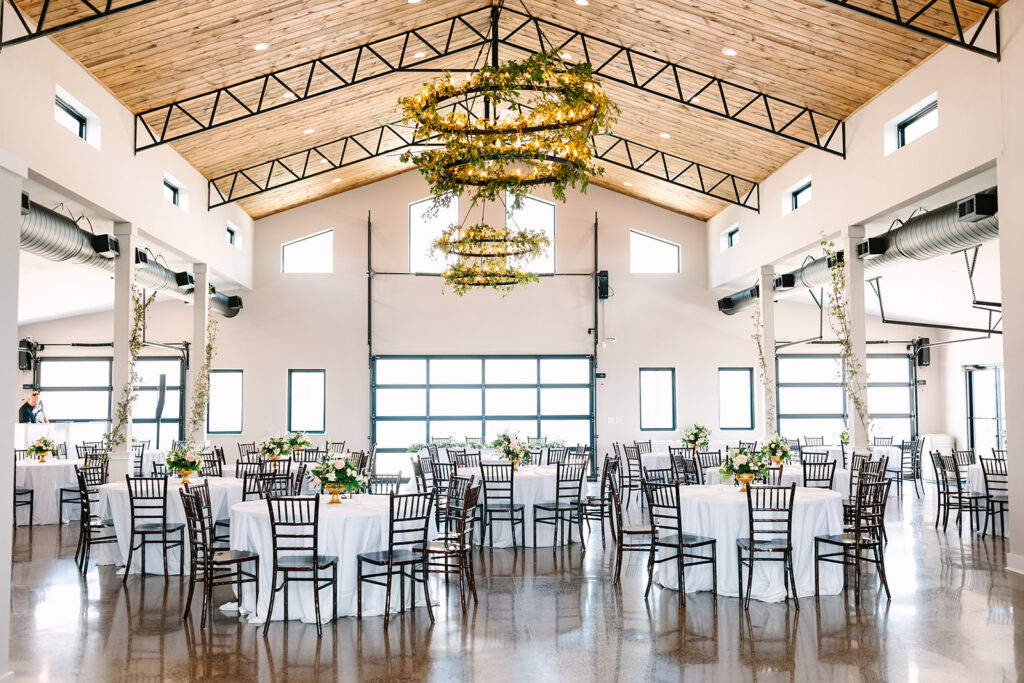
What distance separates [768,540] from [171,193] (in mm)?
10217

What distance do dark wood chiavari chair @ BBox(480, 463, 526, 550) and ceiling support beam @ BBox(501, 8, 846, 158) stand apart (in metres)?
5.45

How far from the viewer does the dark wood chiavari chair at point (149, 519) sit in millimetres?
7848

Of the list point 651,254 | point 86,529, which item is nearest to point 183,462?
point 86,529

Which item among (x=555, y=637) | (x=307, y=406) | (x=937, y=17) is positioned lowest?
(x=555, y=637)

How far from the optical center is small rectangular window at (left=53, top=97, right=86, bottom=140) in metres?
9.09

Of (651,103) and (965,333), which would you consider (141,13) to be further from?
(965,333)

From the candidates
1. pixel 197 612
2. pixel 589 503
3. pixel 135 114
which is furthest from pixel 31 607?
pixel 135 114

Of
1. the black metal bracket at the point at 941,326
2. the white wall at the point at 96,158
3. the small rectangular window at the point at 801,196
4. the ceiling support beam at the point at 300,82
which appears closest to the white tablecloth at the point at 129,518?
the white wall at the point at 96,158

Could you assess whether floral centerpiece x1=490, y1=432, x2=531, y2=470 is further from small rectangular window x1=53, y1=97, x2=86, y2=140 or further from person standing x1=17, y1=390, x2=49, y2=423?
person standing x1=17, y1=390, x2=49, y2=423

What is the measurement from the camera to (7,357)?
4.57m

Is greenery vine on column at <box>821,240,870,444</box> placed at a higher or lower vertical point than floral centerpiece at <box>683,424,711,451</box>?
higher

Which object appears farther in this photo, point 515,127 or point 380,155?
point 380,155

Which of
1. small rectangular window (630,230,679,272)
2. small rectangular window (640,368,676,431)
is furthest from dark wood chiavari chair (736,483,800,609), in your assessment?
small rectangular window (630,230,679,272)

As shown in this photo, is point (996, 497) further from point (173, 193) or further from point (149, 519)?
point (173, 193)
